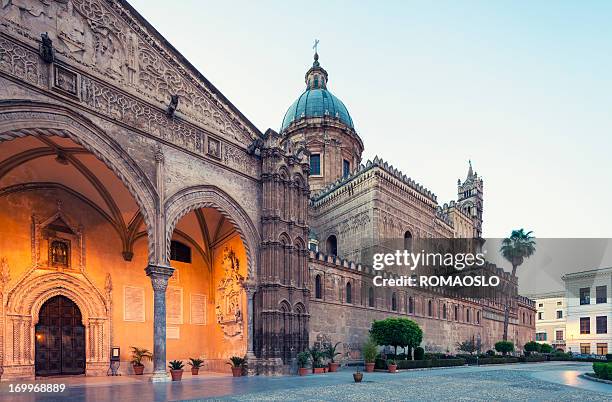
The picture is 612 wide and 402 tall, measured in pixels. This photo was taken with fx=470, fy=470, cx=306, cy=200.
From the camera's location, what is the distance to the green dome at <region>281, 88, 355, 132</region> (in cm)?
4766

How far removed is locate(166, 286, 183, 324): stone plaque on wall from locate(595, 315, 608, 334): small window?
4985 centimetres

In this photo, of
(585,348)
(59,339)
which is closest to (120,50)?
(59,339)

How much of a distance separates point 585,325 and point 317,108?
4049cm

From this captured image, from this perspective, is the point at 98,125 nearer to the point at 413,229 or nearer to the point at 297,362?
the point at 297,362

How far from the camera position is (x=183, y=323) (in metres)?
25.1

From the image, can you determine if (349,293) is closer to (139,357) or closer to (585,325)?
(139,357)

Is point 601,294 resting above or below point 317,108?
below

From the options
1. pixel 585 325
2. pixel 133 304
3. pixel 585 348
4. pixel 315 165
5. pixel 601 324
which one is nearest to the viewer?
pixel 133 304

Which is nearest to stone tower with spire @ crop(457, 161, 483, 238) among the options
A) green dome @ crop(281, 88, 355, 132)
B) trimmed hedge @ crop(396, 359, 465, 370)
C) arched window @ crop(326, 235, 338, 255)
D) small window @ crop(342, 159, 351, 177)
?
small window @ crop(342, 159, 351, 177)

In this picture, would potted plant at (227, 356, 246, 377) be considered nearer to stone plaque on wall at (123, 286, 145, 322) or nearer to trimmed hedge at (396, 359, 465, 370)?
stone plaque on wall at (123, 286, 145, 322)

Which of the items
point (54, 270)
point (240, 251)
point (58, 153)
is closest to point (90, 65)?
point (58, 153)

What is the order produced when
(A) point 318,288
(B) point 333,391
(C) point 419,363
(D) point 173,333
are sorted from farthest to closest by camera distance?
(C) point 419,363, (A) point 318,288, (D) point 173,333, (B) point 333,391

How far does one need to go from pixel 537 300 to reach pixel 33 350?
8261cm

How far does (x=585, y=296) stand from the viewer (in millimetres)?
55781
